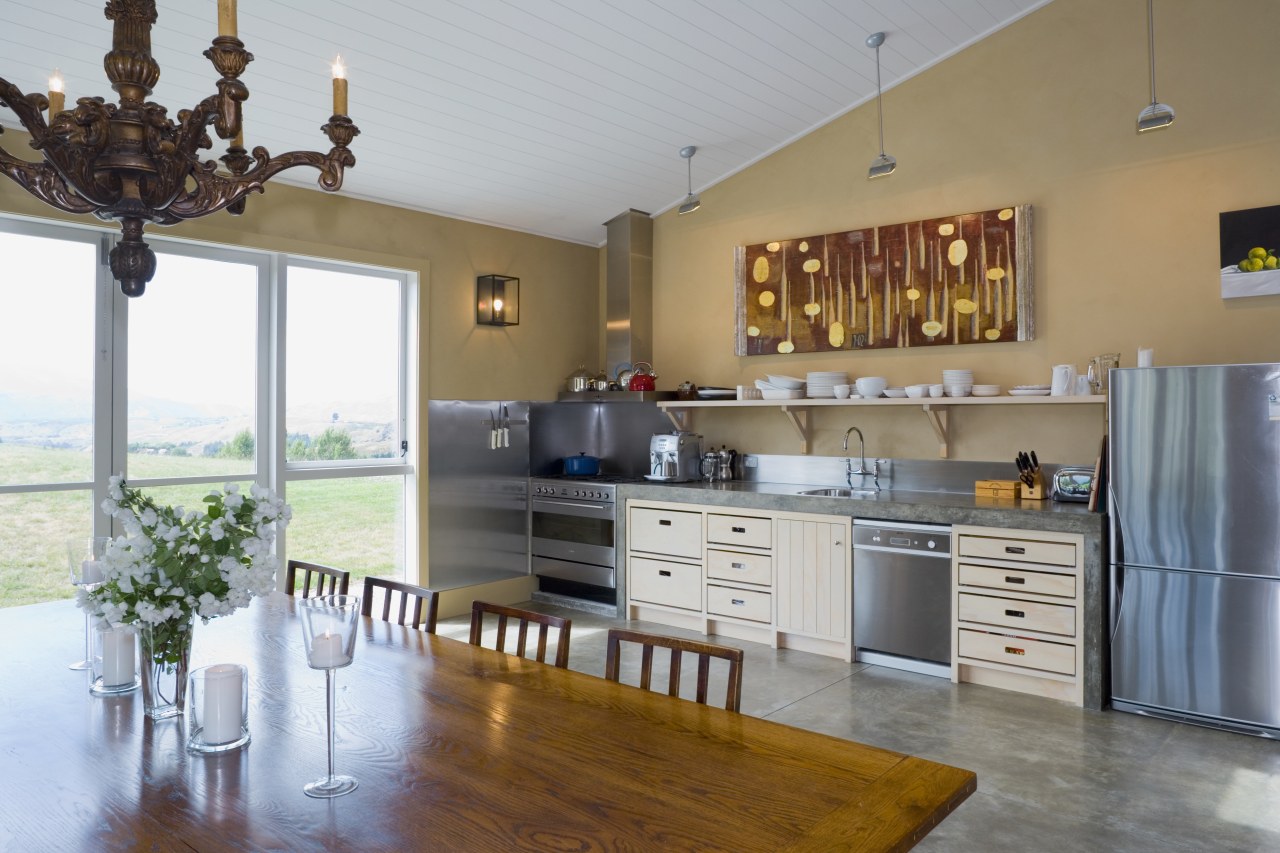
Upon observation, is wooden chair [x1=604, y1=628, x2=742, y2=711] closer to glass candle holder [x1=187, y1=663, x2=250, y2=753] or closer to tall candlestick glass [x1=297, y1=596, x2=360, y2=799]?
tall candlestick glass [x1=297, y1=596, x2=360, y2=799]

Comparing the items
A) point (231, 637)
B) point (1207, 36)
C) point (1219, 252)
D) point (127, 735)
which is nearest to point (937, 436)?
point (1219, 252)

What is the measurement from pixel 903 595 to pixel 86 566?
11.5 ft

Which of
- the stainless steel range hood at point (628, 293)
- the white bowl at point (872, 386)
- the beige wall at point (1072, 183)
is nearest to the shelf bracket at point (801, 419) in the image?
the beige wall at point (1072, 183)

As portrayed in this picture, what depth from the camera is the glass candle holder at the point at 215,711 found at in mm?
1564

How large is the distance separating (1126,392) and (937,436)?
120 cm

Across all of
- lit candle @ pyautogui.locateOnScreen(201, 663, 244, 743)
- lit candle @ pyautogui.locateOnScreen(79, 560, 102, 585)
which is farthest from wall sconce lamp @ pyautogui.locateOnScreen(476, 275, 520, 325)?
lit candle @ pyautogui.locateOnScreen(201, 663, 244, 743)

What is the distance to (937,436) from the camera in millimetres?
4836

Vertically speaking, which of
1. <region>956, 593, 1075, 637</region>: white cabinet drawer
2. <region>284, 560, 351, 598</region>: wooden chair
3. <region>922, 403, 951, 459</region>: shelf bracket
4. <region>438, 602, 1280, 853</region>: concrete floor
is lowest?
<region>438, 602, 1280, 853</region>: concrete floor

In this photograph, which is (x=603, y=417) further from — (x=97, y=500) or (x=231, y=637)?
(x=231, y=637)

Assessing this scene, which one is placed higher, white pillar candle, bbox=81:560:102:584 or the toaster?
the toaster

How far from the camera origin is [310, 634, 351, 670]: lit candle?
4.71 ft

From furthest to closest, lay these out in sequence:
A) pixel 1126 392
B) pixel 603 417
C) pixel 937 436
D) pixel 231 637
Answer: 1. pixel 603 417
2. pixel 937 436
3. pixel 1126 392
4. pixel 231 637

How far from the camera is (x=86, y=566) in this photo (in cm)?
214

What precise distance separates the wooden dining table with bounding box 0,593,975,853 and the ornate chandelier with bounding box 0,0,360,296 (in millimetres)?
989
